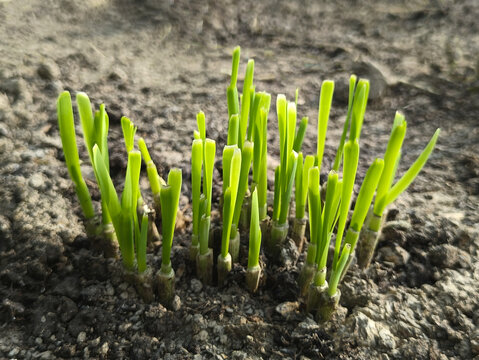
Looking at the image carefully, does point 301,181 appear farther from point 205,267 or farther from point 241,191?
point 205,267

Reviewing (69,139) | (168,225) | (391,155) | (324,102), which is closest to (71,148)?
(69,139)

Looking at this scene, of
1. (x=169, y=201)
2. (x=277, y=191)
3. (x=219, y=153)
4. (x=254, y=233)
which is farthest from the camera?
(x=219, y=153)

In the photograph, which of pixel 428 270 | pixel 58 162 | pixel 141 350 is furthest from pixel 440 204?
pixel 58 162

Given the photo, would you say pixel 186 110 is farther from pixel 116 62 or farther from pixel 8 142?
pixel 8 142

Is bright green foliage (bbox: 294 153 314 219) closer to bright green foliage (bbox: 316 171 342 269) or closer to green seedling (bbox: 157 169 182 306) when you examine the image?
bright green foliage (bbox: 316 171 342 269)

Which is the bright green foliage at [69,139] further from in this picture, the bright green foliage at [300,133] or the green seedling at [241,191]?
the bright green foliage at [300,133]

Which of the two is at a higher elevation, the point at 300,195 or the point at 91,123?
the point at 91,123
